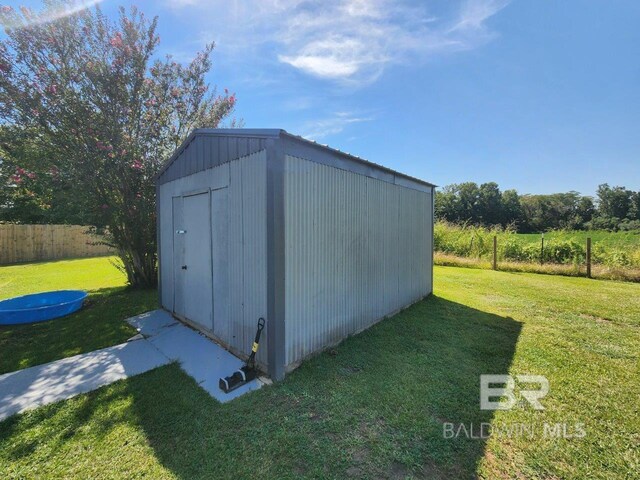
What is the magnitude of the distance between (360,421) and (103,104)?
25.9 ft

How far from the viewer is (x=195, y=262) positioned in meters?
4.23

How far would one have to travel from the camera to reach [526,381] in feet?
9.52

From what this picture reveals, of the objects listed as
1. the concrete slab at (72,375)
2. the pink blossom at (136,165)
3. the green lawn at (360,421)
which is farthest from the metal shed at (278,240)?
the pink blossom at (136,165)

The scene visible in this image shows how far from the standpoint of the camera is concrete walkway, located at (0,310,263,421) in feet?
8.61

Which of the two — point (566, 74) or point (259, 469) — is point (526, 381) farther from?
point (566, 74)

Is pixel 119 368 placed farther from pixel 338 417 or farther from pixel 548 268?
pixel 548 268

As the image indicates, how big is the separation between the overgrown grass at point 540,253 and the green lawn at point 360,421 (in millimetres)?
6708

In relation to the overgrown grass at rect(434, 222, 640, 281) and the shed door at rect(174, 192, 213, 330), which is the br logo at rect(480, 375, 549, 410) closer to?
the shed door at rect(174, 192, 213, 330)

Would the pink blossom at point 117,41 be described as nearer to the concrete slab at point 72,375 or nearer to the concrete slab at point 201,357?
the concrete slab at point 201,357

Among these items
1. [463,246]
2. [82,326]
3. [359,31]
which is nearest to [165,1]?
[359,31]

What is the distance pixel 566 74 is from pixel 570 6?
5.87ft

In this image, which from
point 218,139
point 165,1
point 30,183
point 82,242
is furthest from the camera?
point 82,242

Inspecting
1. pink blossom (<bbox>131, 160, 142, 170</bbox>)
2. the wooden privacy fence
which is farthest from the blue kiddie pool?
the wooden privacy fence

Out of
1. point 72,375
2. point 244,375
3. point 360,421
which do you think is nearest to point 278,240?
point 244,375
